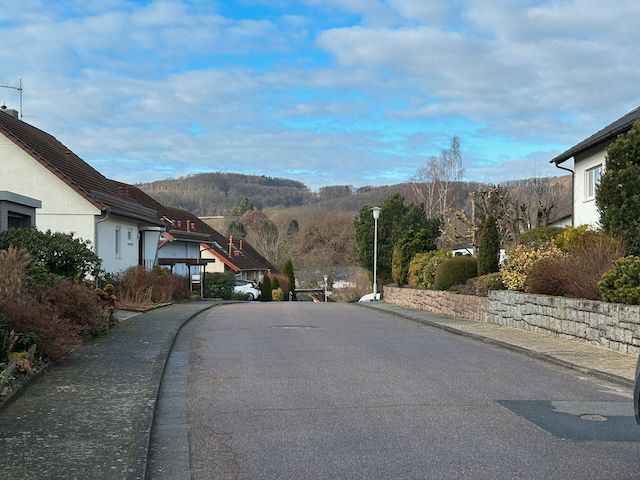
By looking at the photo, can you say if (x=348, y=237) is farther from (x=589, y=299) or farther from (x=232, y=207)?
(x=589, y=299)

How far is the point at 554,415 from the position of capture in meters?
7.77

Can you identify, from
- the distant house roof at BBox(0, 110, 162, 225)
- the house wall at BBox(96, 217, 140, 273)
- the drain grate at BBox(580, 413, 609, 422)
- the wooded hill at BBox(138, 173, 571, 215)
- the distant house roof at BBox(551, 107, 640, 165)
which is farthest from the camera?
the wooded hill at BBox(138, 173, 571, 215)

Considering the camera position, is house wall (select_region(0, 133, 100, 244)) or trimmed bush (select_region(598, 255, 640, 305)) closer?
trimmed bush (select_region(598, 255, 640, 305))

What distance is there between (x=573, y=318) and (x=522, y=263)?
4.44m

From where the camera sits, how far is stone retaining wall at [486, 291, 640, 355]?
12.1 meters

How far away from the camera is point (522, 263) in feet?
60.6

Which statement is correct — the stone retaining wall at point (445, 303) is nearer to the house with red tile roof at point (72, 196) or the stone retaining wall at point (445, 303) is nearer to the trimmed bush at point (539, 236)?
the trimmed bush at point (539, 236)

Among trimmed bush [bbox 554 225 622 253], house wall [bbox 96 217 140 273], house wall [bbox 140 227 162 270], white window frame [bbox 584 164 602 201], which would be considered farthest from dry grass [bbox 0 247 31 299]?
house wall [bbox 140 227 162 270]

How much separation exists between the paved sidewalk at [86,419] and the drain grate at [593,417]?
14.5 ft

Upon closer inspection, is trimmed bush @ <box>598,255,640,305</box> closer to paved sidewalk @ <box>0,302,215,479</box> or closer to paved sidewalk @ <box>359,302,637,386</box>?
paved sidewalk @ <box>359,302,637,386</box>

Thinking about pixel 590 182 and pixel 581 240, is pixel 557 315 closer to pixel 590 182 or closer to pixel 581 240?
pixel 581 240

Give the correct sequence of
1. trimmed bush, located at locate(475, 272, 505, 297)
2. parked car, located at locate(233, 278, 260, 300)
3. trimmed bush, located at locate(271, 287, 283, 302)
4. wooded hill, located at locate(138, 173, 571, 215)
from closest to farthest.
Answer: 1. trimmed bush, located at locate(475, 272, 505, 297)
2. parked car, located at locate(233, 278, 260, 300)
3. trimmed bush, located at locate(271, 287, 283, 302)
4. wooded hill, located at locate(138, 173, 571, 215)

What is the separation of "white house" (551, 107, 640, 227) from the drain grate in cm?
1767

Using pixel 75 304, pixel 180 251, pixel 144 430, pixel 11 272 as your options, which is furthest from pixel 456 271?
pixel 180 251
